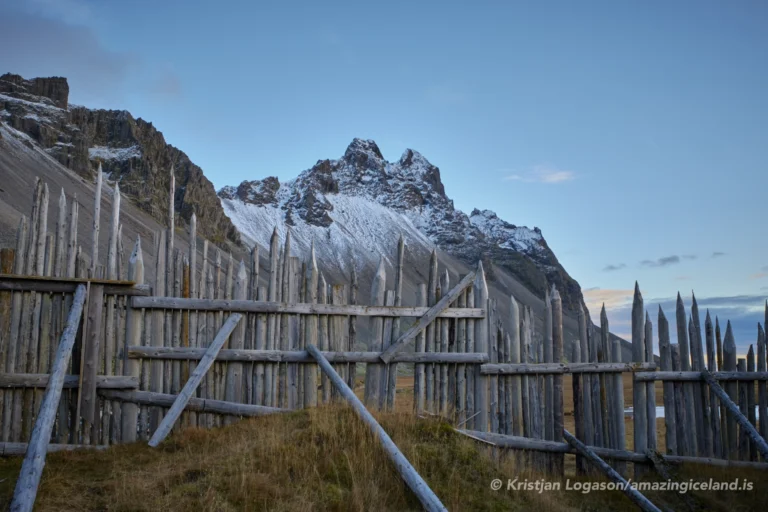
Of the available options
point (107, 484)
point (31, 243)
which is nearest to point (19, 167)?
point (31, 243)

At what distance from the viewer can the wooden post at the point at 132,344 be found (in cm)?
746

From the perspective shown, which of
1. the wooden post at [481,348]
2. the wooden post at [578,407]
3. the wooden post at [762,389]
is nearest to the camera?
the wooden post at [481,348]

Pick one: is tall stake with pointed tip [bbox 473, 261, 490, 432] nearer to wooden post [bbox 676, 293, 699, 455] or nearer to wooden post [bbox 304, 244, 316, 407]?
wooden post [bbox 304, 244, 316, 407]

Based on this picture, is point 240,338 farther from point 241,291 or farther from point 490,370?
point 490,370

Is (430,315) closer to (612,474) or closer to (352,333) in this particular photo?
(352,333)

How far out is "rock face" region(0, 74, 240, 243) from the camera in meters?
88.4

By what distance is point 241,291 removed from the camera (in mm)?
8039

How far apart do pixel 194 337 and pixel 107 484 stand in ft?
9.20

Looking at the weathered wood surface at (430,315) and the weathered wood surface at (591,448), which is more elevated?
the weathered wood surface at (430,315)

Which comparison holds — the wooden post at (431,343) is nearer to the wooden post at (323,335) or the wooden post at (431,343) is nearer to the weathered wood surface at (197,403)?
the wooden post at (323,335)

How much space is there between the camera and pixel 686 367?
9250 mm

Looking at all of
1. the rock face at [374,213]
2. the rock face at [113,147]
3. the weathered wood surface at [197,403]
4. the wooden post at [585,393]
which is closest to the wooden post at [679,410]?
the wooden post at [585,393]

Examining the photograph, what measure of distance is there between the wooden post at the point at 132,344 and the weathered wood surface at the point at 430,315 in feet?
10.5

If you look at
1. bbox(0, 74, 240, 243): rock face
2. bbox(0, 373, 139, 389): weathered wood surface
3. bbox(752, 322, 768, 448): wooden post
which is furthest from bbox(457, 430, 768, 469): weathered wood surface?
bbox(0, 74, 240, 243): rock face
